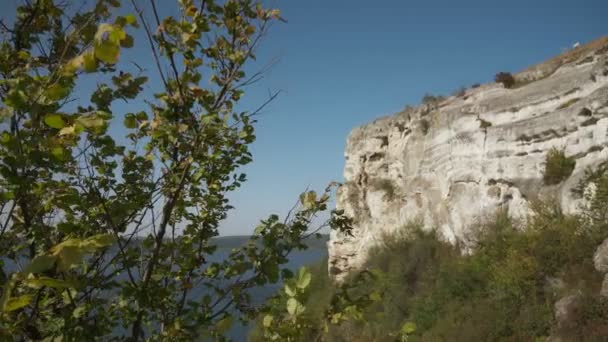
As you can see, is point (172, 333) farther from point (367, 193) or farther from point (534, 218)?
point (367, 193)

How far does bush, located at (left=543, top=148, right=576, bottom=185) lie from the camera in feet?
37.8

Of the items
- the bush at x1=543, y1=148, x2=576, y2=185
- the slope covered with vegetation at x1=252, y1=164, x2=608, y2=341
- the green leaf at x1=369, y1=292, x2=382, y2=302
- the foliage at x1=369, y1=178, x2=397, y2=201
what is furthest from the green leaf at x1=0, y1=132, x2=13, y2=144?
the foliage at x1=369, y1=178, x2=397, y2=201

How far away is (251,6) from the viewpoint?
1940 mm

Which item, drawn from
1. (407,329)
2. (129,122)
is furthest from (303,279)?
(129,122)

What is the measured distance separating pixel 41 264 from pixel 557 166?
45.3 feet

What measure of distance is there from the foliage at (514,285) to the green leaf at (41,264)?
25.5 feet

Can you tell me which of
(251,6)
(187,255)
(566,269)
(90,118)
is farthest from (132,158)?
(566,269)

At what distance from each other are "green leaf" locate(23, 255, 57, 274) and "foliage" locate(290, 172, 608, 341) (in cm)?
778

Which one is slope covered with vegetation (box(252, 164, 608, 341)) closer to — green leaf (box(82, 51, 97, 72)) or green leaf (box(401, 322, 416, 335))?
green leaf (box(401, 322, 416, 335))

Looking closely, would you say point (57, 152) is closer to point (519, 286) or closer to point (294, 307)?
point (294, 307)

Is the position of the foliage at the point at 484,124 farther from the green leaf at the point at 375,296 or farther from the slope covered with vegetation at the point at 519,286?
the green leaf at the point at 375,296

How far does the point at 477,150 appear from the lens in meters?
14.6

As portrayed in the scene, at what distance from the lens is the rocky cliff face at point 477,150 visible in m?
11.6

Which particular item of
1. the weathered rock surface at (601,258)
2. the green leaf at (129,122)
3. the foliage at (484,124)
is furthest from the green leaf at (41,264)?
the foliage at (484,124)
